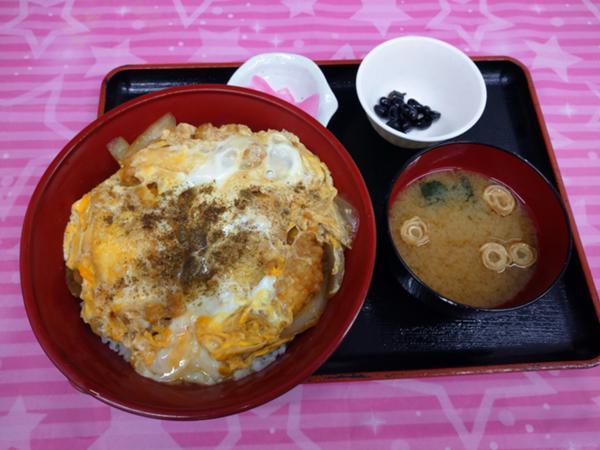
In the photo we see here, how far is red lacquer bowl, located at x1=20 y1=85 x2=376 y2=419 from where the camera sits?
4.81 ft

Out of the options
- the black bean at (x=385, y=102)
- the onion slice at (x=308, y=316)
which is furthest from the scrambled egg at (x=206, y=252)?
the black bean at (x=385, y=102)

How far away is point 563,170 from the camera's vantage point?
242 cm

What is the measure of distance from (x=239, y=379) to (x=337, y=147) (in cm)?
95

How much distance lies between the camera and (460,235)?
2045mm

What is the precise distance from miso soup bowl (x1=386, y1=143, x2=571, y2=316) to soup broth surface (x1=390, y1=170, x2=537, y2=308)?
4 centimetres

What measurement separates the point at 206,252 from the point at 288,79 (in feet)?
3.90

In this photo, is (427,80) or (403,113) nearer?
(403,113)

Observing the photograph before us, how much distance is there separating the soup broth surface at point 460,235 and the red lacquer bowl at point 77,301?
1.34 ft

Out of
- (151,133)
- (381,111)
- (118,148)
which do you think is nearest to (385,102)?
(381,111)

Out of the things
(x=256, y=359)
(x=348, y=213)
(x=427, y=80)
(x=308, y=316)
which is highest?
(x=427, y=80)

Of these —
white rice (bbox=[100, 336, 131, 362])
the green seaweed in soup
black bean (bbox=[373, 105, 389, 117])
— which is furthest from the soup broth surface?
white rice (bbox=[100, 336, 131, 362])

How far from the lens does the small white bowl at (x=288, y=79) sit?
2.25 meters

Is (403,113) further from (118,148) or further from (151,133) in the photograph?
(118,148)

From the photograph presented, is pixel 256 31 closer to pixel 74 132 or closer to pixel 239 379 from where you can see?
pixel 74 132
